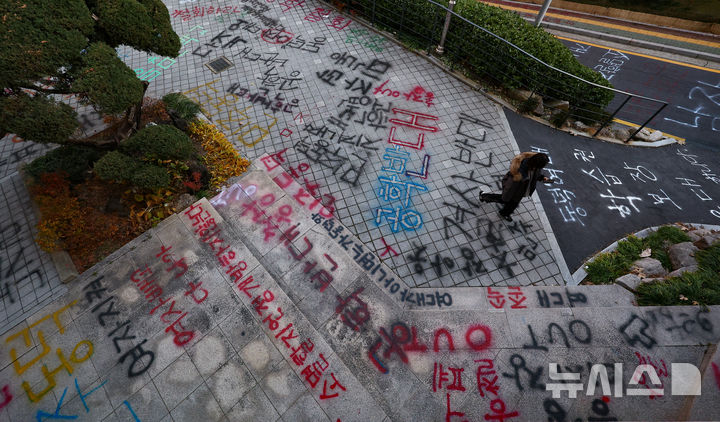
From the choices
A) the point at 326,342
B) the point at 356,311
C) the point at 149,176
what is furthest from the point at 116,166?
the point at 356,311

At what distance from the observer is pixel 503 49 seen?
908 cm

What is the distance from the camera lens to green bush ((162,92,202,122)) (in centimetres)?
831

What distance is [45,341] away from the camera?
5238 mm

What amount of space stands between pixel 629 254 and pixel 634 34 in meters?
14.5

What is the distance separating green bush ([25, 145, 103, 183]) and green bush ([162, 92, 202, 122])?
2.20 meters

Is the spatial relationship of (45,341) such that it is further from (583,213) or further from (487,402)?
(583,213)

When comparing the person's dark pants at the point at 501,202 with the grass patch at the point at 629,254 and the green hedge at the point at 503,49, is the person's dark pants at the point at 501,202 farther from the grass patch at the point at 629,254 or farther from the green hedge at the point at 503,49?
the green hedge at the point at 503,49

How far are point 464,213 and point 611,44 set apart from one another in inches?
→ 555

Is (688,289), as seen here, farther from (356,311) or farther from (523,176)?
(356,311)

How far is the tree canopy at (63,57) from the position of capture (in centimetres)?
425

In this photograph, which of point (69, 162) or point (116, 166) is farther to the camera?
point (69, 162)

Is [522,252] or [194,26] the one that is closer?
[522,252]

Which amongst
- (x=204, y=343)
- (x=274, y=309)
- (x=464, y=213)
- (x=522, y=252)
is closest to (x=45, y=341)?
(x=204, y=343)

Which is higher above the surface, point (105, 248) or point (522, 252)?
point (522, 252)
